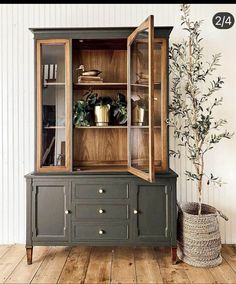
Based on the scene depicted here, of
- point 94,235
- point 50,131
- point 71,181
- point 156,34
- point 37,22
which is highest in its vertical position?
point 37,22

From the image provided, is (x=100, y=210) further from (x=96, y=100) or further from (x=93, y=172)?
(x=96, y=100)

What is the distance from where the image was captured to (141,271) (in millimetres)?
2549

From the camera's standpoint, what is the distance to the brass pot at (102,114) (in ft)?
9.66

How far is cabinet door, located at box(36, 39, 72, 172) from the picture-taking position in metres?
2.75

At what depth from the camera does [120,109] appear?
9.68 feet

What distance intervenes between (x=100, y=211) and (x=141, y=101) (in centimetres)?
104

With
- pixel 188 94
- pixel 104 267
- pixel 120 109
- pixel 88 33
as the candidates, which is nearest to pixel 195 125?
pixel 188 94

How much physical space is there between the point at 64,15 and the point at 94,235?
2250 mm

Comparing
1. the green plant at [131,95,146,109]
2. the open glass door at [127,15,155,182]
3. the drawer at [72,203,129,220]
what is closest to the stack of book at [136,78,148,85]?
the open glass door at [127,15,155,182]

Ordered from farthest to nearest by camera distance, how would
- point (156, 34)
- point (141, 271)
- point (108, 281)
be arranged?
1. point (156, 34)
2. point (141, 271)
3. point (108, 281)

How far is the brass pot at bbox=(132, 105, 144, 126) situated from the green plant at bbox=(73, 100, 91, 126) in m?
0.46

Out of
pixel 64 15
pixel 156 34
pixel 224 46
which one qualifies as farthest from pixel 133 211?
pixel 64 15

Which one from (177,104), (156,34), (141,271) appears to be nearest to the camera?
(141,271)

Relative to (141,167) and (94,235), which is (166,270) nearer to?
(94,235)
